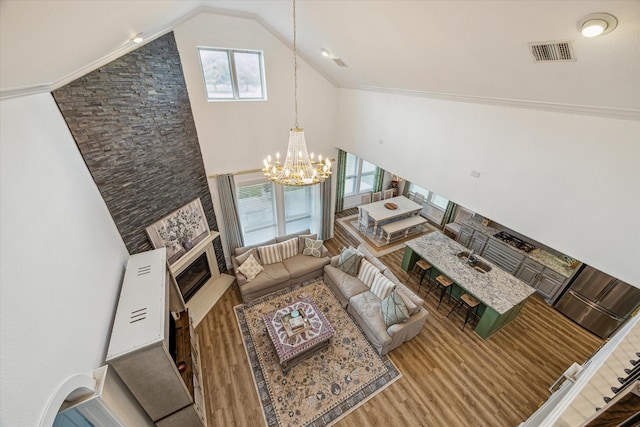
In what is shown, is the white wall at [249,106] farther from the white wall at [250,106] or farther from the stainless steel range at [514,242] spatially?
the stainless steel range at [514,242]

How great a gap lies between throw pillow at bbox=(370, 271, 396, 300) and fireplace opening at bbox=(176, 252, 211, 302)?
3.63 metres

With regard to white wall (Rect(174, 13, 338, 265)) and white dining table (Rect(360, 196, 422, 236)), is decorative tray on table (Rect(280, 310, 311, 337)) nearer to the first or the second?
white wall (Rect(174, 13, 338, 265))

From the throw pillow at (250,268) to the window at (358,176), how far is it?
4.51m

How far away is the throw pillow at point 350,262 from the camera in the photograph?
17.5 feet

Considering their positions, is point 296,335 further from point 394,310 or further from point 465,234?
point 465,234

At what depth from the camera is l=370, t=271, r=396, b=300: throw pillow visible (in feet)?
15.4

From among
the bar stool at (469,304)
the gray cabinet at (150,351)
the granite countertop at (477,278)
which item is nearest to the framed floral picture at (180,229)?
the gray cabinet at (150,351)

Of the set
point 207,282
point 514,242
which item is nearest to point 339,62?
point 207,282

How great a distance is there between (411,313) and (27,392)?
446 cm

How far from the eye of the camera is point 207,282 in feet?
18.2

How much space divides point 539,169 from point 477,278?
2.58 metres

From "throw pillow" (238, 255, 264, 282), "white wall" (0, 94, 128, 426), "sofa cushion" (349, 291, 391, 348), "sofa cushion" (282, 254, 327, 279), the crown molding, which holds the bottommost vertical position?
"sofa cushion" (349, 291, 391, 348)

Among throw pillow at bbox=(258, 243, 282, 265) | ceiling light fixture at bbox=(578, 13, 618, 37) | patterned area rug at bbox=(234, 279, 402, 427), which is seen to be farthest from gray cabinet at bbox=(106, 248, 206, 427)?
ceiling light fixture at bbox=(578, 13, 618, 37)

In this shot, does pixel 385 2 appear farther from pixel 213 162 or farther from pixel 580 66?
pixel 213 162
